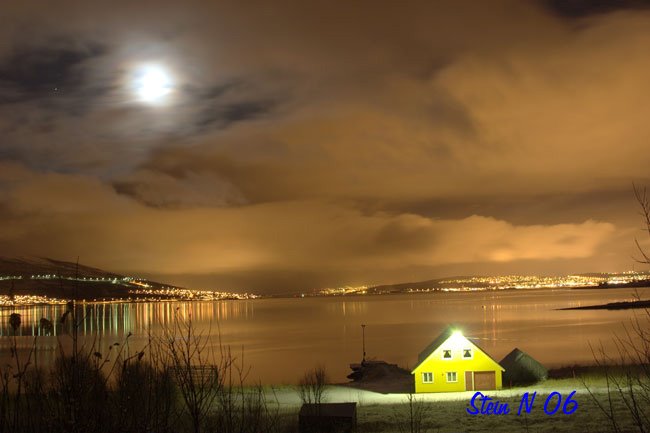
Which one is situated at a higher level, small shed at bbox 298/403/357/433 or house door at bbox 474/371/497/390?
small shed at bbox 298/403/357/433

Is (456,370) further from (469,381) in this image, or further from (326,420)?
(326,420)

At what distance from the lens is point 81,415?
17.0 feet

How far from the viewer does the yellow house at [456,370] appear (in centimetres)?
3344

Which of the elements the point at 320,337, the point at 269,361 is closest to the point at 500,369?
the point at 269,361

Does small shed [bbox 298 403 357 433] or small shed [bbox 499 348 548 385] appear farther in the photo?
small shed [bbox 499 348 548 385]

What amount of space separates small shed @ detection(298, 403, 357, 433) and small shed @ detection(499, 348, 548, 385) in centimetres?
1586

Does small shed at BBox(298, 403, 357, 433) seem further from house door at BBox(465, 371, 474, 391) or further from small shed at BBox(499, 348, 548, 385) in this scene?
small shed at BBox(499, 348, 548, 385)

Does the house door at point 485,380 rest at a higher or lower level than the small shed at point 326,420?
lower

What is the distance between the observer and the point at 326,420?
71.5 ft

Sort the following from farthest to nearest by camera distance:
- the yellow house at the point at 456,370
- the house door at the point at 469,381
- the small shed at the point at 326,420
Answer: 1. the house door at the point at 469,381
2. the yellow house at the point at 456,370
3. the small shed at the point at 326,420

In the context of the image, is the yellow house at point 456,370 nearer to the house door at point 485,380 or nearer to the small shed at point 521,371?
the house door at point 485,380

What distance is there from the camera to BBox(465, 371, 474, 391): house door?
110 ft

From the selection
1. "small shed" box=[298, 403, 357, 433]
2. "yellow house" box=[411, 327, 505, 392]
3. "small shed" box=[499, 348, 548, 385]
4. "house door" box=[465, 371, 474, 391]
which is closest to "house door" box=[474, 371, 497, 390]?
"yellow house" box=[411, 327, 505, 392]

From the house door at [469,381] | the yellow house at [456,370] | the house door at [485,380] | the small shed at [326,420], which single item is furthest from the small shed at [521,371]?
the small shed at [326,420]
